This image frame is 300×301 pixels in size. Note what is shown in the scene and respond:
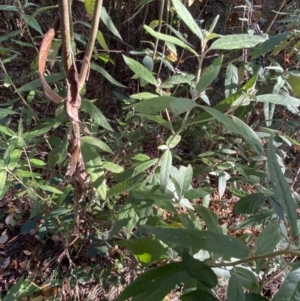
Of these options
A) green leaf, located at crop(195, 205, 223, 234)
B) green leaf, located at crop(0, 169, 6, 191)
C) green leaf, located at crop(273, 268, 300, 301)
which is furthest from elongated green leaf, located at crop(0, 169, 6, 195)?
green leaf, located at crop(273, 268, 300, 301)

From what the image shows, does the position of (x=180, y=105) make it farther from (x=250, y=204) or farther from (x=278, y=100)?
(x=250, y=204)

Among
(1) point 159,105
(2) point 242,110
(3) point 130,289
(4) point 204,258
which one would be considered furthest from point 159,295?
(2) point 242,110

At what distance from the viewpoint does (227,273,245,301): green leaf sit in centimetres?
77

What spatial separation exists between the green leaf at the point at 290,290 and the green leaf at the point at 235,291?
0.44ft

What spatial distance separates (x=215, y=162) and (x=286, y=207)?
86cm

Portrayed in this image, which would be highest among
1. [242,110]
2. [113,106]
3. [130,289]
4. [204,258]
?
[242,110]

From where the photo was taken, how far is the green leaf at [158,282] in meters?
0.82

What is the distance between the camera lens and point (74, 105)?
0.92 metres

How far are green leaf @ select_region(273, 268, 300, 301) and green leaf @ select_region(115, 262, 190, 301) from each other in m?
0.22

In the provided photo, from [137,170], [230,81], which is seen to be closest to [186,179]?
[137,170]

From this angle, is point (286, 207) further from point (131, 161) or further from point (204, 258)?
point (131, 161)

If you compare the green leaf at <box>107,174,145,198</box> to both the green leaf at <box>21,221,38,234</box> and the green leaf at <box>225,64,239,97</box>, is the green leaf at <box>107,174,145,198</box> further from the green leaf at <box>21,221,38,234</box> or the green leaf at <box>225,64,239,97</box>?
the green leaf at <box>21,221,38,234</box>

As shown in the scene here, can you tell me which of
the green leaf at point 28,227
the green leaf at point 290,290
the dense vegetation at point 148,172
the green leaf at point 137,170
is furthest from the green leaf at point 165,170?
the green leaf at point 28,227

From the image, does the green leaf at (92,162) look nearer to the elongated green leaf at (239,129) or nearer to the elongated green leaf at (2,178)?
the elongated green leaf at (2,178)
